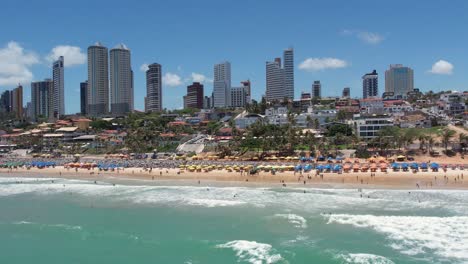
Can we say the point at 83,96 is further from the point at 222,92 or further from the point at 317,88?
the point at 317,88

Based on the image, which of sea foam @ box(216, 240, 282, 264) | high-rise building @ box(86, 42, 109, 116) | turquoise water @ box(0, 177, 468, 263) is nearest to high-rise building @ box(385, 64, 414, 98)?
high-rise building @ box(86, 42, 109, 116)

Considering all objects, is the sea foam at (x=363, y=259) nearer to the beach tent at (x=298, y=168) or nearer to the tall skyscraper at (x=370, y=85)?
the beach tent at (x=298, y=168)

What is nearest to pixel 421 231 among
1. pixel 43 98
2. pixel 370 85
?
pixel 370 85

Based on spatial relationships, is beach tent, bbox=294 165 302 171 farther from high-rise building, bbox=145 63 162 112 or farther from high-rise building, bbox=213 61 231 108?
high-rise building, bbox=145 63 162 112

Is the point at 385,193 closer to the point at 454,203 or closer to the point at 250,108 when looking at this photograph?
the point at 454,203

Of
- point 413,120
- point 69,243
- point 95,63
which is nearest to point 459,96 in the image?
point 413,120

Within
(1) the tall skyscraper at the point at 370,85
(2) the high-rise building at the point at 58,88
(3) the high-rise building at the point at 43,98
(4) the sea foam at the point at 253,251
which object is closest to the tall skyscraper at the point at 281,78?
(1) the tall skyscraper at the point at 370,85
